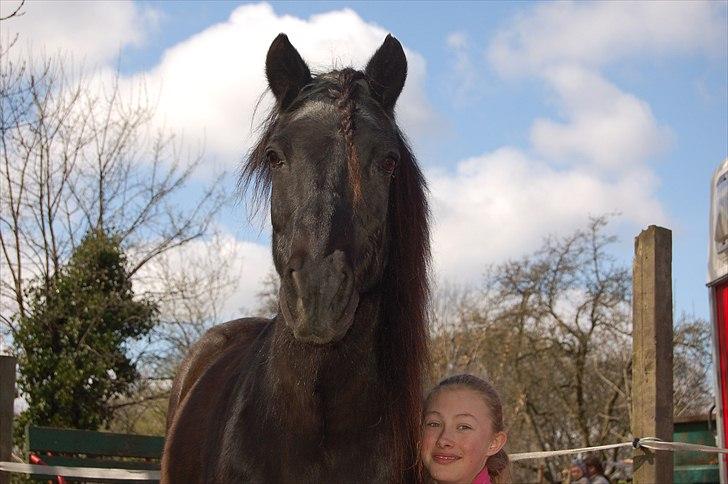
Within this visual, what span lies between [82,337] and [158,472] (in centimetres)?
639

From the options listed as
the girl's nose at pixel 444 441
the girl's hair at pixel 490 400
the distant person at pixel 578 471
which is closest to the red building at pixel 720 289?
the girl's hair at pixel 490 400

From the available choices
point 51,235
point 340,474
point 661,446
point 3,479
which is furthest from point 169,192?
point 340,474

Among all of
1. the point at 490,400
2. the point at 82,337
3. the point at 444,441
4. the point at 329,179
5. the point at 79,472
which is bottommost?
the point at 79,472

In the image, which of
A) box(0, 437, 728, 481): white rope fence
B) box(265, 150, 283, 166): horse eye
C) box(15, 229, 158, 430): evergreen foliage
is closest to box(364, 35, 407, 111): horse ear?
box(265, 150, 283, 166): horse eye

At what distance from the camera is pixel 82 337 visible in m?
11.2

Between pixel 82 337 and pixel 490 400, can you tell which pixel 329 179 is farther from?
pixel 82 337

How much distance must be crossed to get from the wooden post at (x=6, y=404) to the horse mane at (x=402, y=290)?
9.24 ft

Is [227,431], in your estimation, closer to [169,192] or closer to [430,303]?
[430,303]

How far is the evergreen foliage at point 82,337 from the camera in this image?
417 inches

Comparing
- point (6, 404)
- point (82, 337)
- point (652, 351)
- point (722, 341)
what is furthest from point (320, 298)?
point (82, 337)

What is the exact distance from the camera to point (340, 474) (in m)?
2.69

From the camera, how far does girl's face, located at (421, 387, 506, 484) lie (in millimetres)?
2846

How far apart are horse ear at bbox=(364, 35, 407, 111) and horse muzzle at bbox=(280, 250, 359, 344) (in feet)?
2.99

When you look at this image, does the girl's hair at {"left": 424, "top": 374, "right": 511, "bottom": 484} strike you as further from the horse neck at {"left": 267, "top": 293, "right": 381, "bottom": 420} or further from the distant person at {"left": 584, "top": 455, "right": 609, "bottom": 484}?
the distant person at {"left": 584, "top": 455, "right": 609, "bottom": 484}
